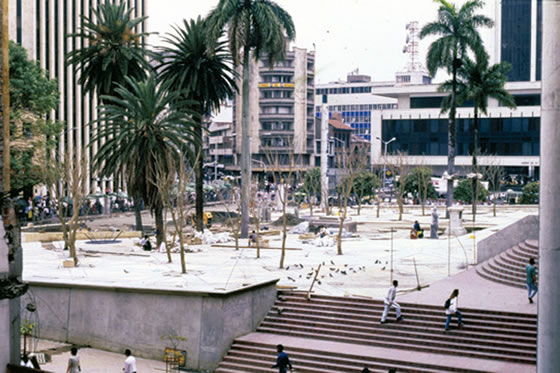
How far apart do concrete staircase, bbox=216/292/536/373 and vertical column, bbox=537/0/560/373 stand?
764 cm

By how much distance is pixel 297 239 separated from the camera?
44969 mm

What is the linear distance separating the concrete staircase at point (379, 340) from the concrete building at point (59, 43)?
172 feet

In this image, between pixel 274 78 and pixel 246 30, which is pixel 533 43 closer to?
pixel 274 78

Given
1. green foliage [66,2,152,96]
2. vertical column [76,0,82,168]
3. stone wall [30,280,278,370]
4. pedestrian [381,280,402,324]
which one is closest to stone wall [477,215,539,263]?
pedestrian [381,280,402,324]

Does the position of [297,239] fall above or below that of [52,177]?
below

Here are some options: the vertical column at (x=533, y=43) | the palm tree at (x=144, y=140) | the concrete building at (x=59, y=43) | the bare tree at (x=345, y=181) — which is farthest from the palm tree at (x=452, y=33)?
the vertical column at (x=533, y=43)

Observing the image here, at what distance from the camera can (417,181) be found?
77.6m

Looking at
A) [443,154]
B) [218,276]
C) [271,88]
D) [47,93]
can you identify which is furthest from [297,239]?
[271,88]

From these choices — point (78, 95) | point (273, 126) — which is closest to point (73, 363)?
point (78, 95)

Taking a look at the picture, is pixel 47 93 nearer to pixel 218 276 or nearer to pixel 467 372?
pixel 218 276

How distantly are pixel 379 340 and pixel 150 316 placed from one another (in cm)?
737

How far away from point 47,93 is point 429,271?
36546 millimetres

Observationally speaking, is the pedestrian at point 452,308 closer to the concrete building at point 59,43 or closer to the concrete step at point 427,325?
the concrete step at point 427,325

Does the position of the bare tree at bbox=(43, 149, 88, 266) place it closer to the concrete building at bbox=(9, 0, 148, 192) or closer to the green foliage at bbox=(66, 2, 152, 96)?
the green foliage at bbox=(66, 2, 152, 96)
